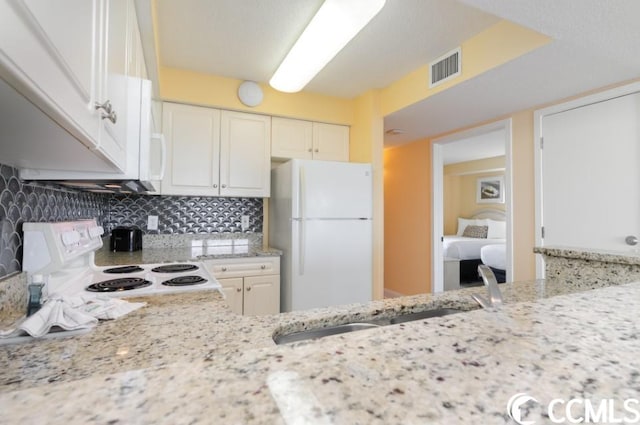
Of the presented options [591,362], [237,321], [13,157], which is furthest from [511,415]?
[13,157]

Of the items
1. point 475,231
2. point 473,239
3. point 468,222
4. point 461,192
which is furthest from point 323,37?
point 461,192

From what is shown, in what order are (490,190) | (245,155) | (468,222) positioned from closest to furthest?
(245,155)
(490,190)
(468,222)

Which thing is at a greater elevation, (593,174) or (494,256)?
(593,174)

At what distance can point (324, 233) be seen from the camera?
8.55 ft

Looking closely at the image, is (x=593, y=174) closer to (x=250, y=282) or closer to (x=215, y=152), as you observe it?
(x=250, y=282)

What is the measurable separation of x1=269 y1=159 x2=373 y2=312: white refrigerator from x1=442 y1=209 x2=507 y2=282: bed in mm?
2202

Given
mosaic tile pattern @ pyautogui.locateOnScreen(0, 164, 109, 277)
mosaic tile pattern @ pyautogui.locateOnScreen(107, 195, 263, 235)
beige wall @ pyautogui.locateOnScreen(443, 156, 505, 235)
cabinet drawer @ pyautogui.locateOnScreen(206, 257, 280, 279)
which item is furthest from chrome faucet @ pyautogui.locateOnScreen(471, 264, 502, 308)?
beige wall @ pyautogui.locateOnScreen(443, 156, 505, 235)

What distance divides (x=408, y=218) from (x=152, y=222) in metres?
2.84

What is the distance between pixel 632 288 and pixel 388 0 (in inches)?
68.7

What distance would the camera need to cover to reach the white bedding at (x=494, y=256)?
15.5 feet

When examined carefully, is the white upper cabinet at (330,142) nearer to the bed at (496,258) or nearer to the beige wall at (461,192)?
the bed at (496,258)

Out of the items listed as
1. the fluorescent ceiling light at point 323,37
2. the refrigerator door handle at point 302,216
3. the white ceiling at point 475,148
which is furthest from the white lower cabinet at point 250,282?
the white ceiling at point 475,148

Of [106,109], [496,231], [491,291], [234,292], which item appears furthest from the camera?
[496,231]

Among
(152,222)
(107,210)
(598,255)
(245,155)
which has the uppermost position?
(245,155)
